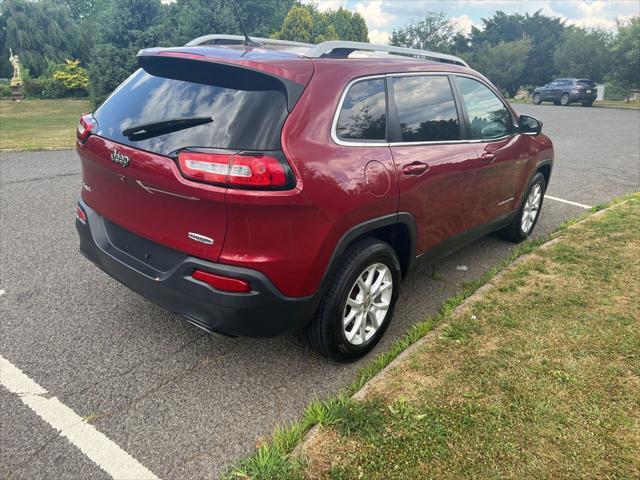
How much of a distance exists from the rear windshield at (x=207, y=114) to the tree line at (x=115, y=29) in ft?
66.2

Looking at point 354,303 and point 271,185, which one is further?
point 354,303

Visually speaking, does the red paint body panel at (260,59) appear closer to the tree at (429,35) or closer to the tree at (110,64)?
the tree at (110,64)

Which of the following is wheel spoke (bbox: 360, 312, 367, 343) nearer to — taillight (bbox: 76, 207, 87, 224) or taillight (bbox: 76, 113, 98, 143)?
taillight (bbox: 76, 207, 87, 224)

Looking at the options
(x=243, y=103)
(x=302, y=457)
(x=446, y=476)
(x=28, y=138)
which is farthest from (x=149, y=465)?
(x=28, y=138)

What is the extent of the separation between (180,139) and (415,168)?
4.86 feet

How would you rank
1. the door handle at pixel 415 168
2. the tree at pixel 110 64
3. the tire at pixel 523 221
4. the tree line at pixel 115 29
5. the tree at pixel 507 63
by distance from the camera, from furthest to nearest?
1. the tree at pixel 507 63
2. the tree line at pixel 115 29
3. the tree at pixel 110 64
4. the tire at pixel 523 221
5. the door handle at pixel 415 168

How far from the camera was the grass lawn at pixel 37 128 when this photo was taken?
11321 mm

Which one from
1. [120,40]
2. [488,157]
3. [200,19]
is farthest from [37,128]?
[488,157]

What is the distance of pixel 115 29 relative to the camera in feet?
69.3

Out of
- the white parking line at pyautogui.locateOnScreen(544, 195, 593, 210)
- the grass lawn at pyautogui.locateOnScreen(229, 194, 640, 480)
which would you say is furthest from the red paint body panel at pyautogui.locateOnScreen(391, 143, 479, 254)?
the white parking line at pyautogui.locateOnScreen(544, 195, 593, 210)

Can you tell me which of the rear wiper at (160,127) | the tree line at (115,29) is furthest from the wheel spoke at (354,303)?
the tree line at (115,29)

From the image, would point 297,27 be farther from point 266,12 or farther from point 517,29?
point 517,29

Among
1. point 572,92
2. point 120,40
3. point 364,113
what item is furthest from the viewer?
point 572,92

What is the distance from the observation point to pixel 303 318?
2660 mm
